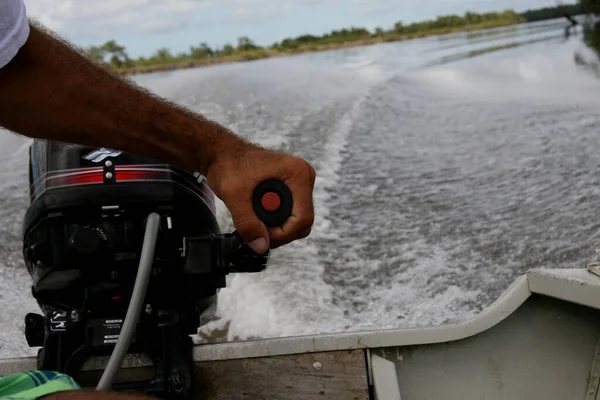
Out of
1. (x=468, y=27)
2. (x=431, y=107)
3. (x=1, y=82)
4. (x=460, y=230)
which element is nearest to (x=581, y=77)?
(x=431, y=107)

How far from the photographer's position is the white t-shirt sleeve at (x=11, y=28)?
3.06 ft

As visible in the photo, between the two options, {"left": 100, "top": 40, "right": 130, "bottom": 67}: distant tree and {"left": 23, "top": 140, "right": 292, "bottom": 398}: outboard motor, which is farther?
{"left": 100, "top": 40, "right": 130, "bottom": 67}: distant tree

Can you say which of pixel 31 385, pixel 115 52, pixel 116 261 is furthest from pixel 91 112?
pixel 115 52

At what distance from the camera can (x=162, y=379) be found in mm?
1486

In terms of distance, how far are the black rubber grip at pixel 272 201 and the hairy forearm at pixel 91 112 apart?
86 mm

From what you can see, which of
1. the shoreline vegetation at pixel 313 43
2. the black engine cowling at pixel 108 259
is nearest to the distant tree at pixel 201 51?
the shoreline vegetation at pixel 313 43

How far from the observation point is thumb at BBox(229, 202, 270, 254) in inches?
43.9

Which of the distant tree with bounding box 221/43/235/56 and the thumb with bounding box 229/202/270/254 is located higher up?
→ the distant tree with bounding box 221/43/235/56

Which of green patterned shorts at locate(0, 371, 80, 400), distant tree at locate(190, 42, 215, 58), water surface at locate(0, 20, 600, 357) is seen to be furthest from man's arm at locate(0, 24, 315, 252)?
distant tree at locate(190, 42, 215, 58)

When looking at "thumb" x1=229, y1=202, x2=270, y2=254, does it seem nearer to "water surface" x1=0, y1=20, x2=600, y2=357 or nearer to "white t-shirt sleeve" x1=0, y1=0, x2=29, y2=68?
"white t-shirt sleeve" x1=0, y1=0, x2=29, y2=68

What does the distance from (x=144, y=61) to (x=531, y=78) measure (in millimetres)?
12098

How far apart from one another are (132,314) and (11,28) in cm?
51

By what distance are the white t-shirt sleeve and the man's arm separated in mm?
47

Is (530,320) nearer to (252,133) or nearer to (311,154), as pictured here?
(311,154)
